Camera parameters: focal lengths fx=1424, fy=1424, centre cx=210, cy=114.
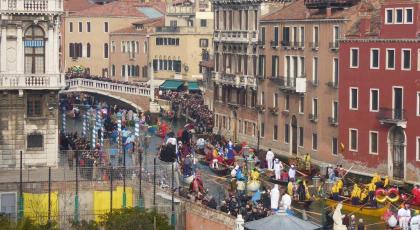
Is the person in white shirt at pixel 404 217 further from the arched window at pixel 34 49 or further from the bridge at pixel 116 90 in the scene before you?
the bridge at pixel 116 90

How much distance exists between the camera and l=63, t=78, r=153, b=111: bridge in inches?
2729

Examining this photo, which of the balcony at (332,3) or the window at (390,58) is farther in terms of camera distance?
the balcony at (332,3)

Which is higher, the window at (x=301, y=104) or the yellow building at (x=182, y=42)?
the yellow building at (x=182, y=42)

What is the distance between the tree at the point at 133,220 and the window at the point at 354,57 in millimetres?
16392

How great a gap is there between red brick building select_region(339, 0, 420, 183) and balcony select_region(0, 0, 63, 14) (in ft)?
34.8

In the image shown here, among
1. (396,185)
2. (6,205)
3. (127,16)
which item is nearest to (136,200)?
(6,205)

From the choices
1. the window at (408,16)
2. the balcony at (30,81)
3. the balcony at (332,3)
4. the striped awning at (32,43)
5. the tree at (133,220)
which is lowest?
the tree at (133,220)

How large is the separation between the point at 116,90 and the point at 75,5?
957 inches

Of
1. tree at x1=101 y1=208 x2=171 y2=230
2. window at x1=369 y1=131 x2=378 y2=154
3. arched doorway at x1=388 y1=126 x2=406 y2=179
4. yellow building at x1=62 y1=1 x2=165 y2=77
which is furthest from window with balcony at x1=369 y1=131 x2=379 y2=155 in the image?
yellow building at x1=62 y1=1 x2=165 y2=77

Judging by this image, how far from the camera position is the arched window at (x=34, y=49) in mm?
36625

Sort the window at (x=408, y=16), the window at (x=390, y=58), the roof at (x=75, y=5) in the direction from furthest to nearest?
the roof at (x=75, y=5)
the window at (x=390, y=58)
the window at (x=408, y=16)

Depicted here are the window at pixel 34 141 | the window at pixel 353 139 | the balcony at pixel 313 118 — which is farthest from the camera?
the balcony at pixel 313 118

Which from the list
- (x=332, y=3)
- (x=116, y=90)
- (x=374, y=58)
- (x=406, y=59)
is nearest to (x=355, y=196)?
(x=406, y=59)

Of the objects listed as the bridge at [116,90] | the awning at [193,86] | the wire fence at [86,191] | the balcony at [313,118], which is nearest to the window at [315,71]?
the balcony at [313,118]
